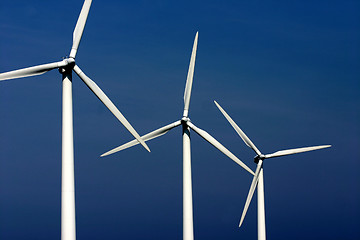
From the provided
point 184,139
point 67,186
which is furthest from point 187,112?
point 67,186

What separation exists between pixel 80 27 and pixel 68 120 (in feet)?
19.8

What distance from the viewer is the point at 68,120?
40000mm

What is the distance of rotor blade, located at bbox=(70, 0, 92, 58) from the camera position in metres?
42.3

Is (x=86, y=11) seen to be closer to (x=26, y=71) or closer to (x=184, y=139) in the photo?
(x=26, y=71)

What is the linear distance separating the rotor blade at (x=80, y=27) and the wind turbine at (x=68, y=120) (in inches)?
2.1

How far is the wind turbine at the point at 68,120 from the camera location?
39531mm

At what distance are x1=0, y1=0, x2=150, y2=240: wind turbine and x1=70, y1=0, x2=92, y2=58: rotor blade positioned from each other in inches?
2.1

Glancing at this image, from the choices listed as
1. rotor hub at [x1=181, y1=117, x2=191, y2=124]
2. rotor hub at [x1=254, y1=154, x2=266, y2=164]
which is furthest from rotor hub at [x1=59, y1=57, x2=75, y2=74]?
rotor hub at [x1=254, y1=154, x2=266, y2=164]

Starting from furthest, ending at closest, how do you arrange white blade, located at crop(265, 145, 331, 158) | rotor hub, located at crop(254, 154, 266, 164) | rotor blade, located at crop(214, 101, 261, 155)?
rotor hub, located at crop(254, 154, 266, 164) → white blade, located at crop(265, 145, 331, 158) → rotor blade, located at crop(214, 101, 261, 155)

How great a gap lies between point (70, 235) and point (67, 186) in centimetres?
248

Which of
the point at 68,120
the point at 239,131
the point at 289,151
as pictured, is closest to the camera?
the point at 68,120

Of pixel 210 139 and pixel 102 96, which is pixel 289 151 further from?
pixel 102 96

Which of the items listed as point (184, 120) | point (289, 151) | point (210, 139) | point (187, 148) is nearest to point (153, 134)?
point (184, 120)

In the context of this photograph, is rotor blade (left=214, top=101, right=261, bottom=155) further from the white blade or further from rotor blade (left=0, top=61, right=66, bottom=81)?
rotor blade (left=0, top=61, right=66, bottom=81)
